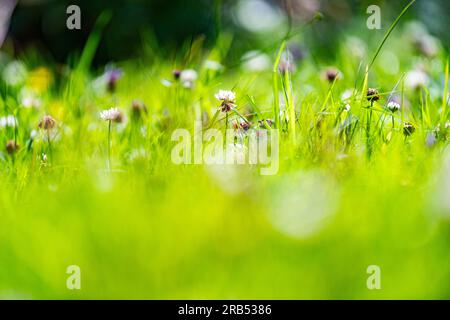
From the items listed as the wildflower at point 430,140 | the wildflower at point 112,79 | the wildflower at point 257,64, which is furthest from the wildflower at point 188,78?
the wildflower at point 430,140

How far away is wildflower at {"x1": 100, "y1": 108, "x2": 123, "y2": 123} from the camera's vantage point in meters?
2.04

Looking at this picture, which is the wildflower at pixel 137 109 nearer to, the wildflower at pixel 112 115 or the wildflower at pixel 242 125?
the wildflower at pixel 112 115

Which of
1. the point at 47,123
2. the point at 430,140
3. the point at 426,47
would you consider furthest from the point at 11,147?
the point at 426,47

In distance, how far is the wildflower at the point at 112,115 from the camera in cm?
204

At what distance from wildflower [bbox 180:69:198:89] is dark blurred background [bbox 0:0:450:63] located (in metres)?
1.06

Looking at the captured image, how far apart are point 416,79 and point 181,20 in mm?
1835

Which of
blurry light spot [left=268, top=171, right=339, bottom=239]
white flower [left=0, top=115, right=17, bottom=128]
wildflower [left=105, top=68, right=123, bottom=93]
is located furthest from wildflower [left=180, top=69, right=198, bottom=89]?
blurry light spot [left=268, top=171, right=339, bottom=239]

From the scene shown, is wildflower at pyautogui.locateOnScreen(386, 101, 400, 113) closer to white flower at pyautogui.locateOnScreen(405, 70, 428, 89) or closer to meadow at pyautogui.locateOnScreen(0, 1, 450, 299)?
meadow at pyautogui.locateOnScreen(0, 1, 450, 299)

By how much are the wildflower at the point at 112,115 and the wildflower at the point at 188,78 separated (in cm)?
23

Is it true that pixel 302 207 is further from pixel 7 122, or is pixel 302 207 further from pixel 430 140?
pixel 7 122

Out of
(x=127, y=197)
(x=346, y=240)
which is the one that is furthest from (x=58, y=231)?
(x=346, y=240)

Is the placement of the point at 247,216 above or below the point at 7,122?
below

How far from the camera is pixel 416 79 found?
236 centimetres
